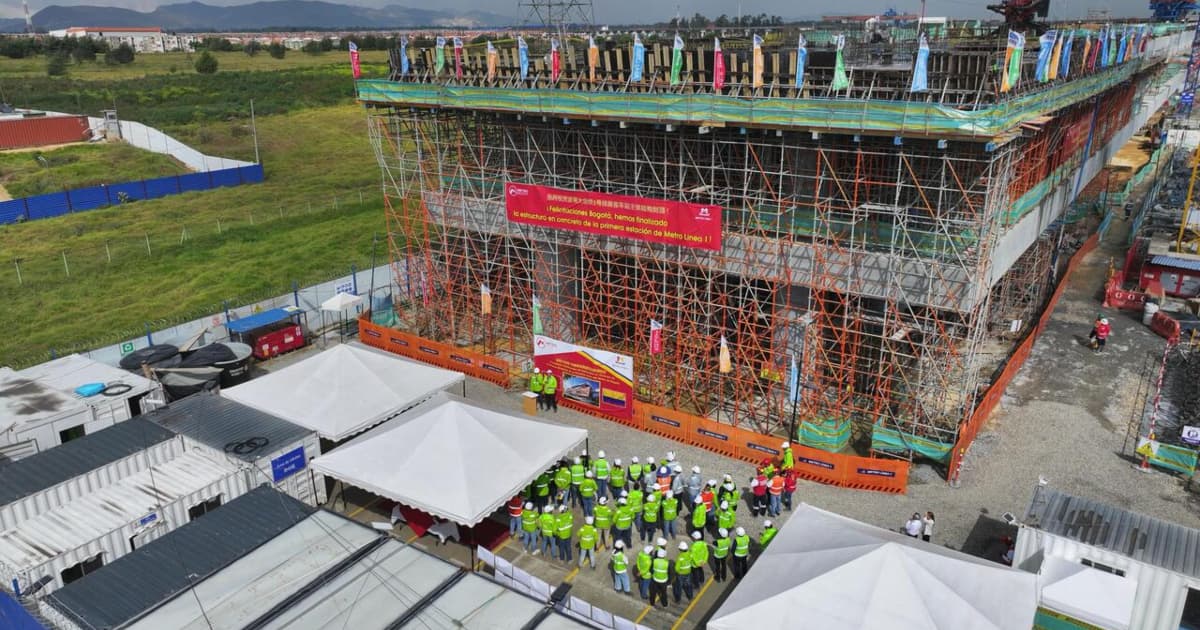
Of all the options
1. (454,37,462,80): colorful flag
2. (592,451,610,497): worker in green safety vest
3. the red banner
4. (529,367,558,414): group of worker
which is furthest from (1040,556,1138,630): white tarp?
(454,37,462,80): colorful flag

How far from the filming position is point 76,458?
15578 millimetres

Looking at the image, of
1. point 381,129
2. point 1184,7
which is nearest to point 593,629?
point 381,129

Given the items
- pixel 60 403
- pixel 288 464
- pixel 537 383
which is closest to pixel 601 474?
pixel 537 383

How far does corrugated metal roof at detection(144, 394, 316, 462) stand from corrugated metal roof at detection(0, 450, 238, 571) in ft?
1.42

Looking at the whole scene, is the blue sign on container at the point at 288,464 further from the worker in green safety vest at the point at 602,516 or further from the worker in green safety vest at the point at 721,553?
the worker in green safety vest at the point at 721,553

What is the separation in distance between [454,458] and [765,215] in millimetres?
10690

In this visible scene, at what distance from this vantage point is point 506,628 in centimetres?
1025

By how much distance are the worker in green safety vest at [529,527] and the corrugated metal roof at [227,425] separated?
17.1 ft

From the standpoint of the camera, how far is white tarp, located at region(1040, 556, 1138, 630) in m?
11.5

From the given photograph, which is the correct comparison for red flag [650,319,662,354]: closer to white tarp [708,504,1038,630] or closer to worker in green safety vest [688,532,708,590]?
worker in green safety vest [688,532,708,590]

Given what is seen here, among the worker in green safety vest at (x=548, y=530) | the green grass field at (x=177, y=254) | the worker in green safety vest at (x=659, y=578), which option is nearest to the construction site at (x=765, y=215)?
the worker in green safety vest at (x=548, y=530)

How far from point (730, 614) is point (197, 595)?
7.42 m

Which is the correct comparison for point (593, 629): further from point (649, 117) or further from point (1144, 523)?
point (649, 117)

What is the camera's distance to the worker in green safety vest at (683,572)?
13.5 meters
